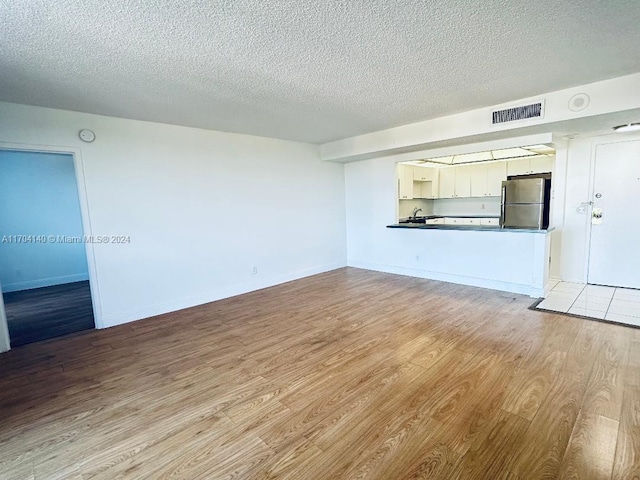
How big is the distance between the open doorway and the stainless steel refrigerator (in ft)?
24.1

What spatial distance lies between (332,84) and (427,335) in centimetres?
272

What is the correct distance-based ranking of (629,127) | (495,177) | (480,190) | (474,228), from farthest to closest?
(480,190)
(495,177)
(474,228)
(629,127)

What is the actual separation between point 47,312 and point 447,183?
797 cm

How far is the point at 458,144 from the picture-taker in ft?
15.1

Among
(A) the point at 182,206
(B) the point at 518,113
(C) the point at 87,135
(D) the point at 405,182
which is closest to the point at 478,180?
(D) the point at 405,182

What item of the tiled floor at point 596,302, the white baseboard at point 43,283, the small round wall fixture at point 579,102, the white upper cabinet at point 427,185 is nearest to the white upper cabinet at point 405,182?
the white upper cabinet at point 427,185

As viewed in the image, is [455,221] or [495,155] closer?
[495,155]

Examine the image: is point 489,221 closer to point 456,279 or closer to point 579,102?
point 456,279

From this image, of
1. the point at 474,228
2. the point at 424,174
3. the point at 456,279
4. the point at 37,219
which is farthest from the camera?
the point at 424,174

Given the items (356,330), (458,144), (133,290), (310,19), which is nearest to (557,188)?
(458,144)

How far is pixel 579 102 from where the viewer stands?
10.3ft

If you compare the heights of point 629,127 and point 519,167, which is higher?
point 629,127

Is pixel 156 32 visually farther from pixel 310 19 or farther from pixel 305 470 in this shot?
pixel 305 470

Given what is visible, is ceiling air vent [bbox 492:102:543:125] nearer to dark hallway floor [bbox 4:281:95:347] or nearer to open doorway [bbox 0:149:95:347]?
dark hallway floor [bbox 4:281:95:347]
